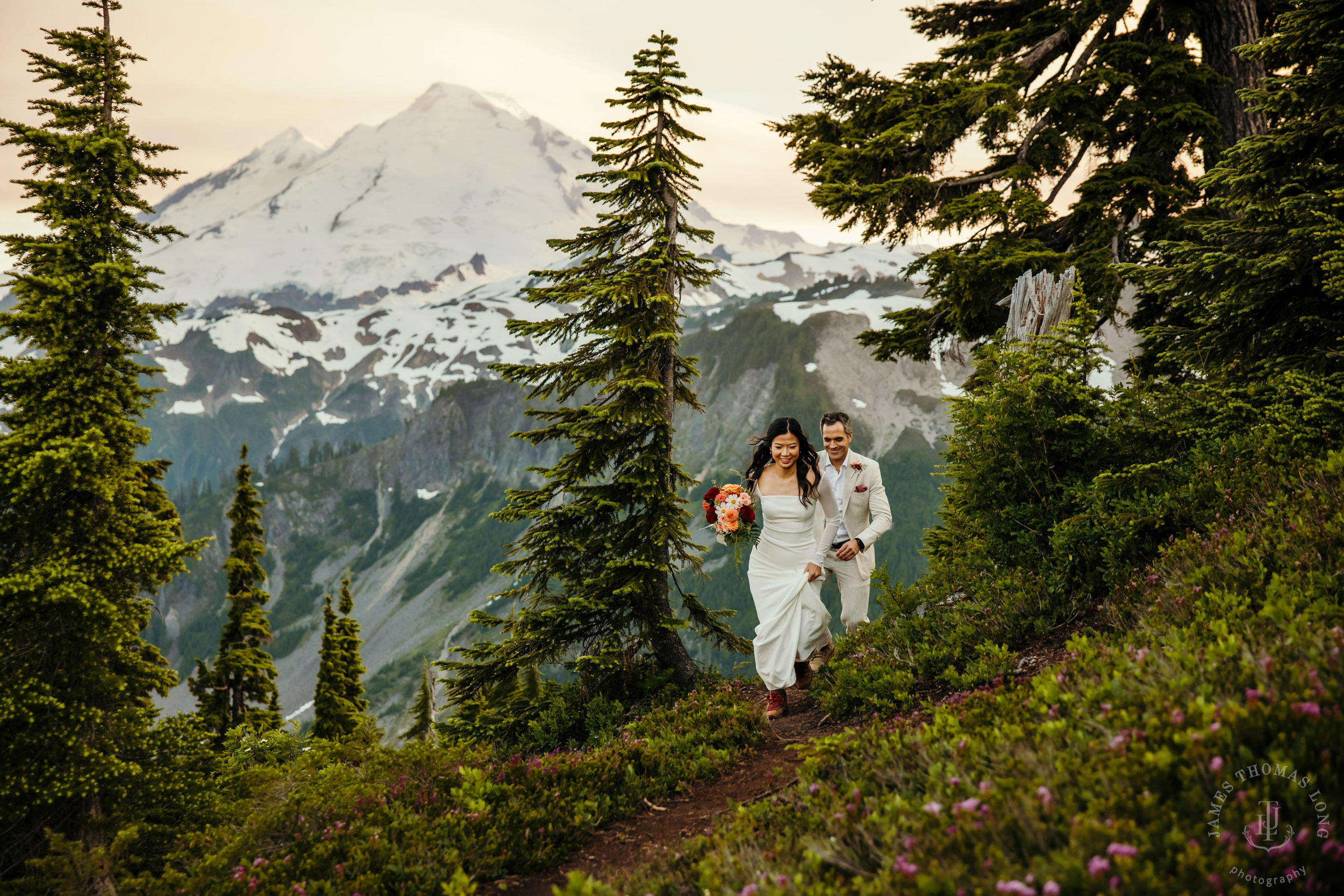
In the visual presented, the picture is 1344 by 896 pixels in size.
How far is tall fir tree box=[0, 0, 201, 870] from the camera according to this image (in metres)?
11.2

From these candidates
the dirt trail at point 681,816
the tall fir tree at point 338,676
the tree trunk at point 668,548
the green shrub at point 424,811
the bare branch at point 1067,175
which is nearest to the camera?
the green shrub at point 424,811

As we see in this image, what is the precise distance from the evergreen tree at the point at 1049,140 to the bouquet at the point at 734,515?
668 cm

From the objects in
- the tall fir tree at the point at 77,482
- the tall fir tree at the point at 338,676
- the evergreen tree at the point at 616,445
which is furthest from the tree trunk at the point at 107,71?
the tall fir tree at the point at 338,676

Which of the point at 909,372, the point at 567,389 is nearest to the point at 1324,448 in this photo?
the point at 567,389

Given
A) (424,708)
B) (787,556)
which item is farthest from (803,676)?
(424,708)

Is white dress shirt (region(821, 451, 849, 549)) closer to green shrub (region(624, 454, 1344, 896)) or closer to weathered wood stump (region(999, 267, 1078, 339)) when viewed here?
weathered wood stump (region(999, 267, 1078, 339))

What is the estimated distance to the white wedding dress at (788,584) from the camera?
7.20m

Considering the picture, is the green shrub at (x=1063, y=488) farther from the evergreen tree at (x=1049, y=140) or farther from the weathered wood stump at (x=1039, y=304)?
the evergreen tree at (x=1049, y=140)

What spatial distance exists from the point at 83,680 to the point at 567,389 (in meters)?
10.2

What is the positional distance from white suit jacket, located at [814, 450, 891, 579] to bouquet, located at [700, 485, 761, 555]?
4.03 feet

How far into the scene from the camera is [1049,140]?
11.9 metres

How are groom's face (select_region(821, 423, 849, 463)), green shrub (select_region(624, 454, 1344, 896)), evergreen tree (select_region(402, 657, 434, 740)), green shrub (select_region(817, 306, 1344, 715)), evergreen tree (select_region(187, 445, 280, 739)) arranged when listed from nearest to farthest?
1. green shrub (select_region(624, 454, 1344, 896))
2. green shrub (select_region(817, 306, 1344, 715))
3. groom's face (select_region(821, 423, 849, 463))
4. evergreen tree (select_region(187, 445, 280, 739))
5. evergreen tree (select_region(402, 657, 434, 740))

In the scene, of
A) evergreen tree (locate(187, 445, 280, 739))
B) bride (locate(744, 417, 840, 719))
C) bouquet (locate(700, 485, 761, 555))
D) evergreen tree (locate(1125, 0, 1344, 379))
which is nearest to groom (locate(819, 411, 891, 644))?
bride (locate(744, 417, 840, 719))

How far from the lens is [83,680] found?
38.7ft
